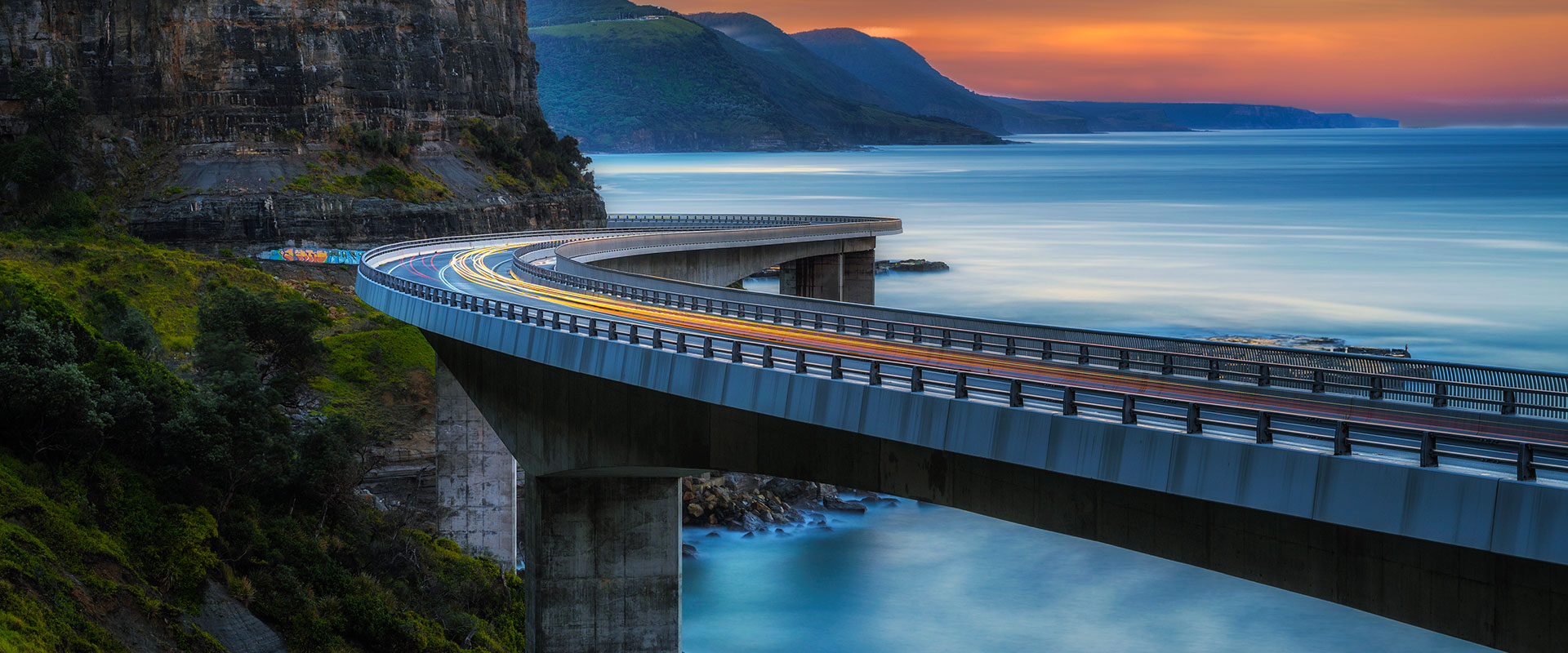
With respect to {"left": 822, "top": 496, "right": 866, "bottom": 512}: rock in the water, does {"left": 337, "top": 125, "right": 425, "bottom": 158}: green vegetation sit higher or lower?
higher

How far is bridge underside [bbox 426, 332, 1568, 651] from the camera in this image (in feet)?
53.7

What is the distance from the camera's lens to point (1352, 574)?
17484mm

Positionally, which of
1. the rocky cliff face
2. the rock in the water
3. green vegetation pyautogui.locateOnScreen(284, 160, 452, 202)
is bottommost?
the rock in the water

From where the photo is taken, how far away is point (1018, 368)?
28.1m

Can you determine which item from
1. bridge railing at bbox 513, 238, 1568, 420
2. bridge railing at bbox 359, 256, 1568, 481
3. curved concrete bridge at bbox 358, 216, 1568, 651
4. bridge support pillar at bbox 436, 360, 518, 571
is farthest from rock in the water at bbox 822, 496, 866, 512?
bridge railing at bbox 359, 256, 1568, 481

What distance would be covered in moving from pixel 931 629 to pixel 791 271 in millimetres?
43271

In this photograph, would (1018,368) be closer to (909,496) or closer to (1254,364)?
(1254,364)

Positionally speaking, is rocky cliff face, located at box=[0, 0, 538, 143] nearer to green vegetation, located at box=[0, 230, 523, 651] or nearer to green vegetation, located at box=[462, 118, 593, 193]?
green vegetation, located at box=[462, 118, 593, 193]

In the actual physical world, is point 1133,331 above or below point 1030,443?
below

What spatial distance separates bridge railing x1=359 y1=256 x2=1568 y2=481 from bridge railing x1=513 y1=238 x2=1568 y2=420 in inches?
98.3

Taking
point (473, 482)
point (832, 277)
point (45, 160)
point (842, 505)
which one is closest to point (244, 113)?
point (45, 160)

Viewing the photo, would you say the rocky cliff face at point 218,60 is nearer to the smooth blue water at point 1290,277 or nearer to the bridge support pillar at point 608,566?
the smooth blue water at point 1290,277

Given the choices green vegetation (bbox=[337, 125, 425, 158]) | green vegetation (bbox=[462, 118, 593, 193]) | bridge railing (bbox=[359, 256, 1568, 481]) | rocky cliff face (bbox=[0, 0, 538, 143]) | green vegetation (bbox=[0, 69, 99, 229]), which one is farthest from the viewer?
green vegetation (bbox=[462, 118, 593, 193])

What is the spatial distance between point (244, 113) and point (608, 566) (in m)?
70.4
